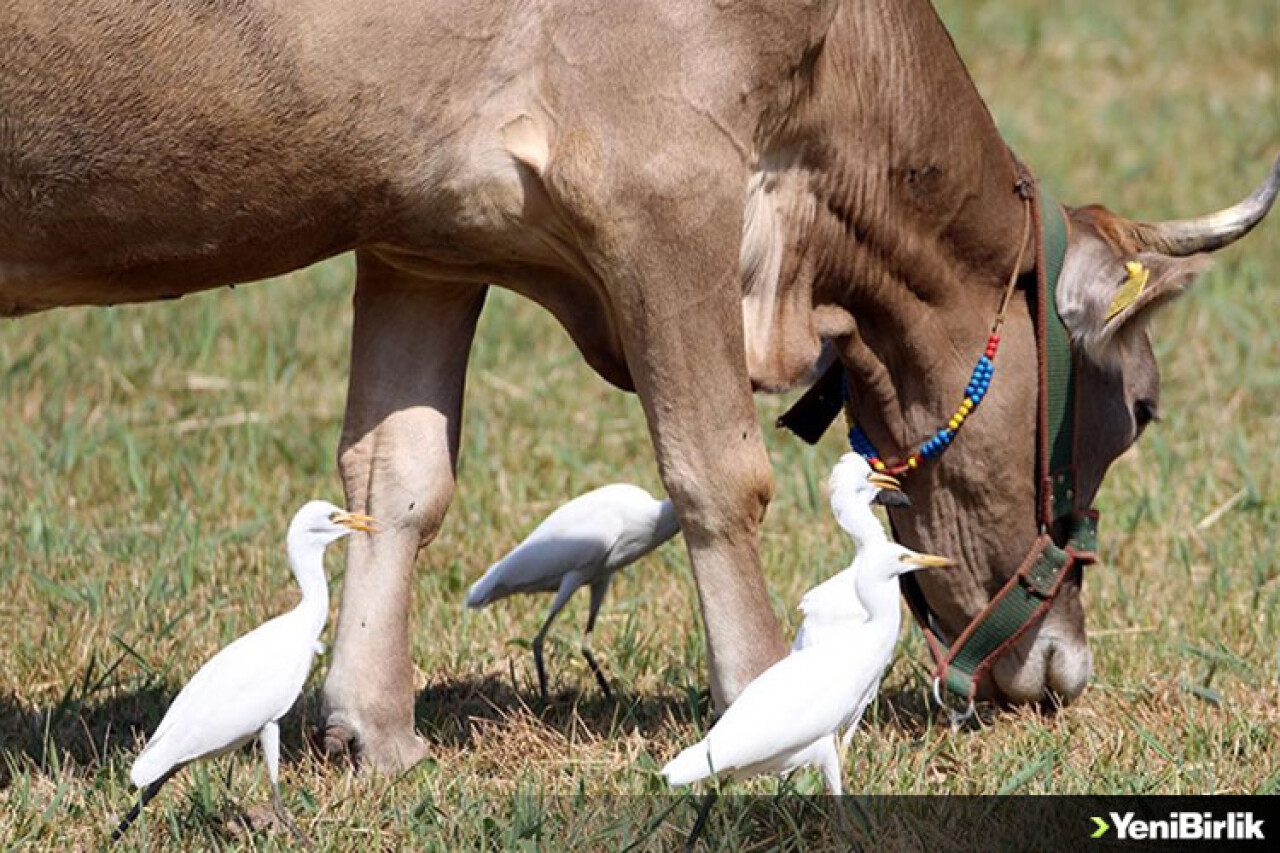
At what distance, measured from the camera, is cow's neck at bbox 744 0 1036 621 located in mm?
5016

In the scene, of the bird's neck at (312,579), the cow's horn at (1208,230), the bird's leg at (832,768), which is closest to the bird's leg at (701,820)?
the bird's leg at (832,768)

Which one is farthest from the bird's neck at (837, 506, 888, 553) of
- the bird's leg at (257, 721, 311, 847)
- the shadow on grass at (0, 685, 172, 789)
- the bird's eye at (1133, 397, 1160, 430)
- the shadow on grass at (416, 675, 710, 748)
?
the shadow on grass at (0, 685, 172, 789)

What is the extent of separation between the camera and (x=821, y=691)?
429cm

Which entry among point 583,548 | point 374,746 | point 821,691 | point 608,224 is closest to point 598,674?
point 583,548

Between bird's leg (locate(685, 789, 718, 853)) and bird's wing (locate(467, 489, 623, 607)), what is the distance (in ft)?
4.66

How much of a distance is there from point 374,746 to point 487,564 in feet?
4.87

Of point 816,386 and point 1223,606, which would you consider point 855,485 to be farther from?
point 1223,606

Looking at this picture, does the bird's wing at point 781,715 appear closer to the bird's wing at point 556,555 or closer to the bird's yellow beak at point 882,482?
the bird's yellow beak at point 882,482

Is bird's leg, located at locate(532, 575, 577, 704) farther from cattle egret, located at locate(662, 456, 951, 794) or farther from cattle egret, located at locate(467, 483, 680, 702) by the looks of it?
cattle egret, located at locate(662, 456, 951, 794)

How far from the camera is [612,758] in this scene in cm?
501

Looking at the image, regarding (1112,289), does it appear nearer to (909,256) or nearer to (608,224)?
(909,256)

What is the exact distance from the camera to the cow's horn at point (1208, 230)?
5258 millimetres

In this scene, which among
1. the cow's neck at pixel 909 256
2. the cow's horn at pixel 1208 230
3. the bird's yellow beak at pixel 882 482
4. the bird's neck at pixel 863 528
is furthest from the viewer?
the cow's horn at pixel 1208 230

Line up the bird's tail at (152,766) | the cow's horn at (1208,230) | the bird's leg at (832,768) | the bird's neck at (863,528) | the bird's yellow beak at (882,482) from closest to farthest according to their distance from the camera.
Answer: the bird's tail at (152,766) → the bird's leg at (832,768) → the bird's neck at (863,528) → the bird's yellow beak at (882,482) → the cow's horn at (1208,230)
